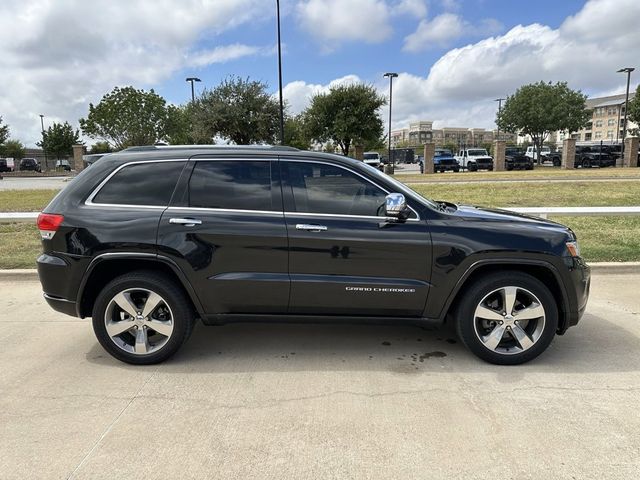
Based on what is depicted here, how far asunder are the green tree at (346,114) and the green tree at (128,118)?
39.2 ft

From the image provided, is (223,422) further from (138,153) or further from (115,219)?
(138,153)

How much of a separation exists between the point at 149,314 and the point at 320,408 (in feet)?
5.33

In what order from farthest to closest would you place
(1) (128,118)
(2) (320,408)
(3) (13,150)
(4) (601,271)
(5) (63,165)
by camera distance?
(3) (13,150) < (5) (63,165) < (1) (128,118) < (4) (601,271) < (2) (320,408)

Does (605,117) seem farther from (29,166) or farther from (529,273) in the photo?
(529,273)

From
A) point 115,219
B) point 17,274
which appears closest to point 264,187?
point 115,219

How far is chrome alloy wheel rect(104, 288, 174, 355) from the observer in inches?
149

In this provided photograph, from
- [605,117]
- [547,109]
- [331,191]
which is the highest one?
[605,117]

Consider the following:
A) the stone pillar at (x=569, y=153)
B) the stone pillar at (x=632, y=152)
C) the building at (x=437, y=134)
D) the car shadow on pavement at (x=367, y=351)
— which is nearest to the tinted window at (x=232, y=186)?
the car shadow on pavement at (x=367, y=351)

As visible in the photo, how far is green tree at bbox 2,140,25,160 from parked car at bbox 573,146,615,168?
70.0m

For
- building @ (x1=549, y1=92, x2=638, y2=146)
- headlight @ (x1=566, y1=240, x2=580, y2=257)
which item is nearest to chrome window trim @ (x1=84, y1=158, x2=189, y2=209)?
headlight @ (x1=566, y1=240, x2=580, y2=257)

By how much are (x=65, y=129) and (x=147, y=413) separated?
66.0 metres

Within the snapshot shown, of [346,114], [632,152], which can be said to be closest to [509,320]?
[346,114]

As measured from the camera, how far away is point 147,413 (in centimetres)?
315

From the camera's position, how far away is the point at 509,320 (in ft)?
12.3
